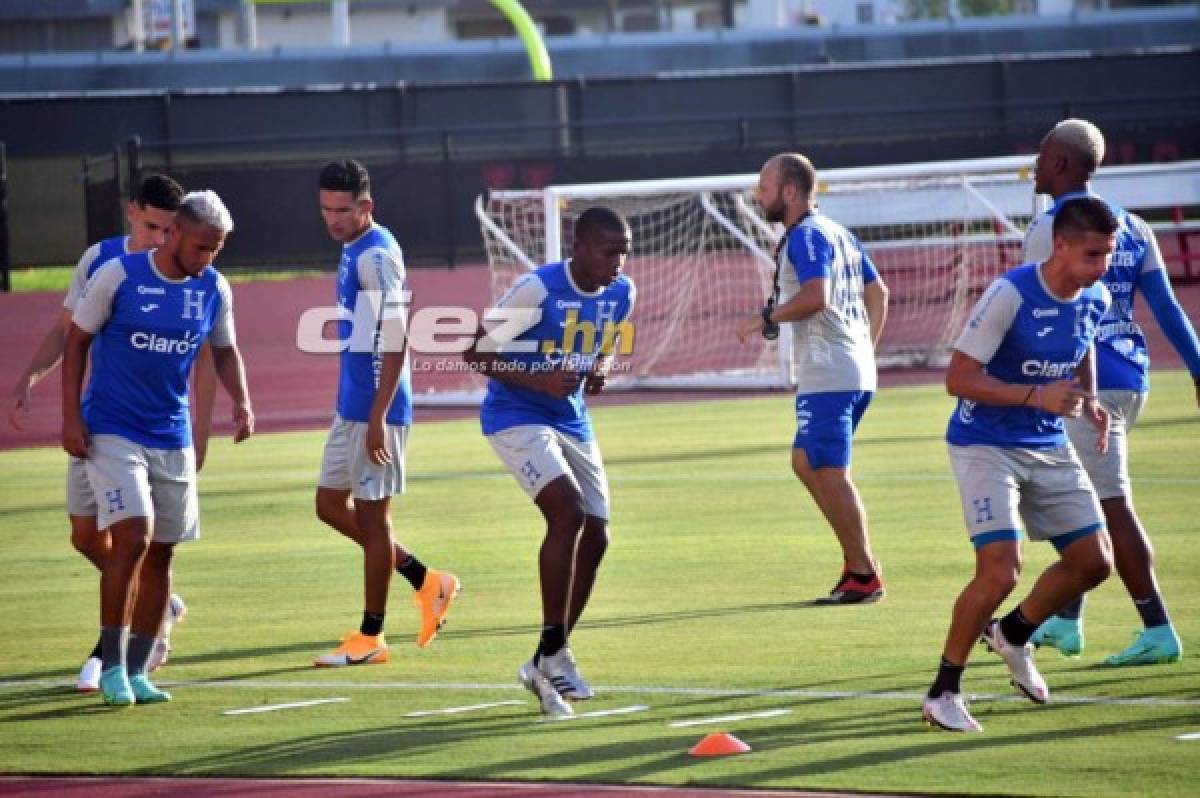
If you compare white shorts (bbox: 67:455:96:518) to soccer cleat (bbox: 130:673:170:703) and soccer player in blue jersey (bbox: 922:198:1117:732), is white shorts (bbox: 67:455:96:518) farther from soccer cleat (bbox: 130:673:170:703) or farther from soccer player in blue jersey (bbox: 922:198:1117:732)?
soccer player in blue jersey (bbox: 922:198:1117:732)

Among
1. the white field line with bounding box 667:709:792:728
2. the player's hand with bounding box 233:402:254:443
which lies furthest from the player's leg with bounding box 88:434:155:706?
the white field line with bounding box 667:709:792:728

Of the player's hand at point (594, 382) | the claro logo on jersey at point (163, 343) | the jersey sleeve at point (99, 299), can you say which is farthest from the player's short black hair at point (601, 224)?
the jersey sleeve at point (99, 299)

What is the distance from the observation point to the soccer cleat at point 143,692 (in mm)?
9375

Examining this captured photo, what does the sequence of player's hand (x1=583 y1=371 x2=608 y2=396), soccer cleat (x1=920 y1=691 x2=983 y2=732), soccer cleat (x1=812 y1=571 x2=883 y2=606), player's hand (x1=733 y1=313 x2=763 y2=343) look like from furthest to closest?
soccer cleat (x1=812 y1=571 x2=883 y2=606)
player's hand (x1=733 y1=313 x2=763 y2=343)
player's hand (x1=583 y1=371 x2=608 y2=396)
soccer cleat (x1=920 y1=691 x2=983 y2=732)

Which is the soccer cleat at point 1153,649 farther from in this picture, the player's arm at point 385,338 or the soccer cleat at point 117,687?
the soccer cleat at point 117,687

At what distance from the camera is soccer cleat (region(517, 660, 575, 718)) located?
8.83 m

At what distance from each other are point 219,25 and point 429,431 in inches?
2255

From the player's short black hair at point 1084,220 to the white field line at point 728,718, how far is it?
216cm

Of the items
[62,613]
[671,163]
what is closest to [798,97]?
[671,163]

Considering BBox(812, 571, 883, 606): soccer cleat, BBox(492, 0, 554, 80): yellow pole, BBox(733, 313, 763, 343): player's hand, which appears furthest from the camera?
BBox(492, 0, 554, 80): yellow pole

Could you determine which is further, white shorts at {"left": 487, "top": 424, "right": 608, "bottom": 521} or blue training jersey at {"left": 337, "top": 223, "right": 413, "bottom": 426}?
blue training jersey at {"left": 337, "top": 223, "right": 413, "bottom": 426}

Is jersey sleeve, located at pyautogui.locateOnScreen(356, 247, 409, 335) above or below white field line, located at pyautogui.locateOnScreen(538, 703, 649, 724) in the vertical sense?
above

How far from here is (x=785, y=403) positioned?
23312 mm

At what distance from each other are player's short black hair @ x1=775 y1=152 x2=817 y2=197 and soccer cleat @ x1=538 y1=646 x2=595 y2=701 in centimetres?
381
